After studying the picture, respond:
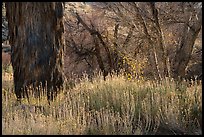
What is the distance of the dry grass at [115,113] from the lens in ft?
17.8

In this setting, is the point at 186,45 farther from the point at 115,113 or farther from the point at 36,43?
the point at 115,113

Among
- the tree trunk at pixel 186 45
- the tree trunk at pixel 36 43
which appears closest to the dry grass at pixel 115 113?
the tree trunk at pixel 36 43

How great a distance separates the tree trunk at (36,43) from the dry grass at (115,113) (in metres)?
0.49

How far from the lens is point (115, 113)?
639cm

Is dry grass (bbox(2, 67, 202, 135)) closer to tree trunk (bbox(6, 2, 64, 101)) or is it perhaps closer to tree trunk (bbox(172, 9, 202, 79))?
tree trunk (bbox(6, 2, 64, 101))

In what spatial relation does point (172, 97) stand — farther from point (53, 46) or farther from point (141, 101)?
point (53, 46)

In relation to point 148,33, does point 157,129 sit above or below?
below

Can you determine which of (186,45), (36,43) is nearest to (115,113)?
(36,43)

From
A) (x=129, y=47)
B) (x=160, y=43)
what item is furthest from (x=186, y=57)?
(x=129, y=47)

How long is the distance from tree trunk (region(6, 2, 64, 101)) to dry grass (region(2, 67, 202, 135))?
0.49m

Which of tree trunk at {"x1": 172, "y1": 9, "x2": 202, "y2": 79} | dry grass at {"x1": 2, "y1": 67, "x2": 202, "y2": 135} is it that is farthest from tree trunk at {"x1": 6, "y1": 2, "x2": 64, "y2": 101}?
tree trunk at {"x1": 172, "y1": 9, "x2": 202, "y2": 79}

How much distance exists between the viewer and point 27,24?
25.1ft

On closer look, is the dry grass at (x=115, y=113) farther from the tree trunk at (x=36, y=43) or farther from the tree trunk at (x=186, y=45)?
the tree trunk at (x=186, y=45)

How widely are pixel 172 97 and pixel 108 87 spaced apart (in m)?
1.91
